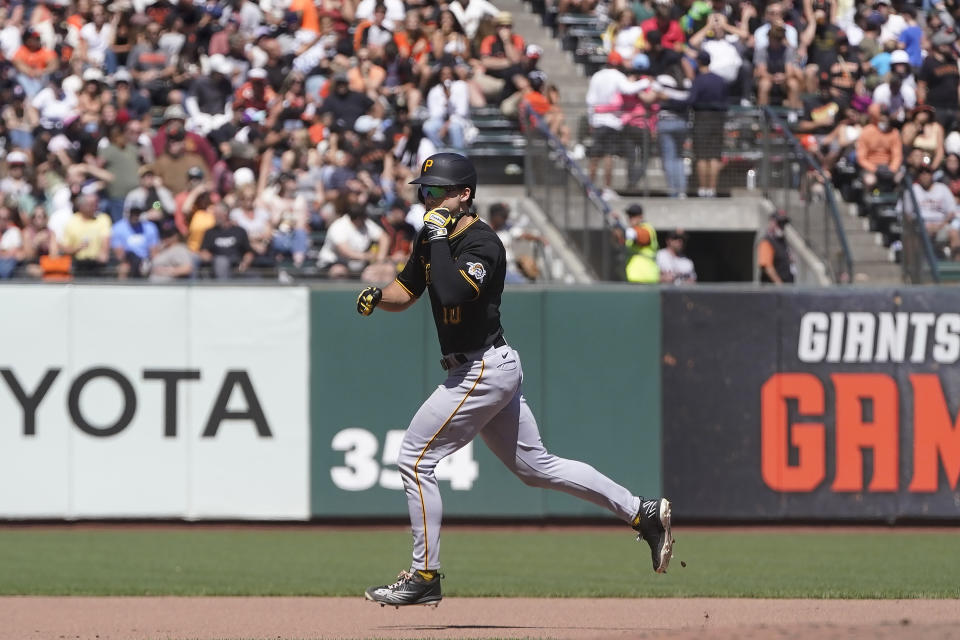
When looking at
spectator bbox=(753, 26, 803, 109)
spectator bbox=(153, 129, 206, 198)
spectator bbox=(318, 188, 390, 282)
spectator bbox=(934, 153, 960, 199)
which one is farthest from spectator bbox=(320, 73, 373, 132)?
spectator bbox=(934, 153, 960, 199)

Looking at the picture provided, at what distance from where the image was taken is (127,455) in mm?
13109

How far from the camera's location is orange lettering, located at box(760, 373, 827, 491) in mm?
13375

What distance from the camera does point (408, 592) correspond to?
719 cm

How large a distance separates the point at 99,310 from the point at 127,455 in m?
1.24

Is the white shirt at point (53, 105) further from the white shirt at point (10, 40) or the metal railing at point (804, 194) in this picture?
the metal railing at point (804, 194)

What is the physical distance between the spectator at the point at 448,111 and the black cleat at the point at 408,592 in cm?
1073

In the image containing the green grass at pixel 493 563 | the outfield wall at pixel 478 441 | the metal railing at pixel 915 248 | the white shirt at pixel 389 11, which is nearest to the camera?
the green grass at pixel 493 563

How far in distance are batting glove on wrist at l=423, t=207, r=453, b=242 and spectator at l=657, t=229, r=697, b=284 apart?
906 centimetres

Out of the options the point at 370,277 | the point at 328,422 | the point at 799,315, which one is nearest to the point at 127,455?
the point at 328,422

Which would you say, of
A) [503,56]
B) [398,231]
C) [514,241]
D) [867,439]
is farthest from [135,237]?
[867,439]

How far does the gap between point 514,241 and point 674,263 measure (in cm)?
168

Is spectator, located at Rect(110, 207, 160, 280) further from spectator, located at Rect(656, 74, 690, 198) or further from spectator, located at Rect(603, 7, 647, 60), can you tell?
spectator, located at Rect(603, 7, 647, 60)

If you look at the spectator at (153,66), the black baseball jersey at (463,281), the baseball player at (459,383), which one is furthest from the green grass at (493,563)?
the spectator at (153,66)

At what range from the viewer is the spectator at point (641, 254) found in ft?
50.4
